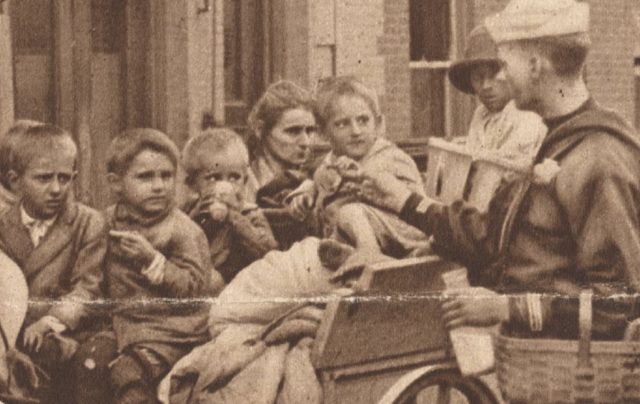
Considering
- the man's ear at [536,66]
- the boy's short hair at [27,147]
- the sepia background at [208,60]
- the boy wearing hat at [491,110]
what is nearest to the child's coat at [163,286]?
the sepia background at [208,60]

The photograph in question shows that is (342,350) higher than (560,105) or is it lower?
lower

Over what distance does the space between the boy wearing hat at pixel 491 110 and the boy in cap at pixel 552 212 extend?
60 mm

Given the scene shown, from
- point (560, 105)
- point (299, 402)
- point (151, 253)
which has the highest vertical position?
point (560, 105)

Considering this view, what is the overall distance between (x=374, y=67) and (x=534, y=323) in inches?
47.3

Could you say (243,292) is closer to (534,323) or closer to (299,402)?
(299,402)

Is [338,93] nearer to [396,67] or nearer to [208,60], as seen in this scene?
[396,67]

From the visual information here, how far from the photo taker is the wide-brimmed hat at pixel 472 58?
8.28 meters

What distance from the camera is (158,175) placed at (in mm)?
8164

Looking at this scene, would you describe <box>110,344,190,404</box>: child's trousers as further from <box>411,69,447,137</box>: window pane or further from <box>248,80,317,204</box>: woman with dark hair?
<box>411,69,447,137</box>: window pane

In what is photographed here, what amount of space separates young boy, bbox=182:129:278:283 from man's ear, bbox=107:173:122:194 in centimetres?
26

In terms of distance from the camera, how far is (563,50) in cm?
812

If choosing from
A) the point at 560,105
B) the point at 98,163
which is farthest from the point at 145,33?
the point at 560,105

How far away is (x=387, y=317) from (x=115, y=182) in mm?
1184

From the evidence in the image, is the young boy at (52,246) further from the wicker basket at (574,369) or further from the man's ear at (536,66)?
the man's ear at (536,66)
